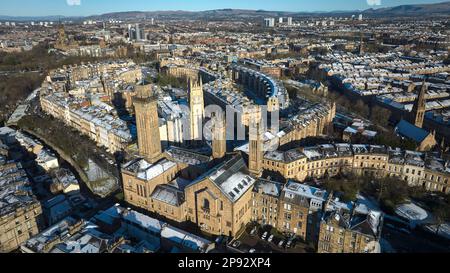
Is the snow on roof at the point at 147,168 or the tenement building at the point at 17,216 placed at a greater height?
the snow on roof at the point at 147,168

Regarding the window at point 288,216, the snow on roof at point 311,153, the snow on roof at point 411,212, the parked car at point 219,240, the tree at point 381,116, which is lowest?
the parked car at point 219,240

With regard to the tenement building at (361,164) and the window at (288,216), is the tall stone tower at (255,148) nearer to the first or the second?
the tenement building at (361,164)

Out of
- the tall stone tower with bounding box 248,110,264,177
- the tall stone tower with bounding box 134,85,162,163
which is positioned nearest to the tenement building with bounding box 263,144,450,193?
the tall stone tower with bounding box 248,110,264,177

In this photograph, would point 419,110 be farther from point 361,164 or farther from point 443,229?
point 443,229

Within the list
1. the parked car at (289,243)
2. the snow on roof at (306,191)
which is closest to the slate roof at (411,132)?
the snow on roof at (306,191)

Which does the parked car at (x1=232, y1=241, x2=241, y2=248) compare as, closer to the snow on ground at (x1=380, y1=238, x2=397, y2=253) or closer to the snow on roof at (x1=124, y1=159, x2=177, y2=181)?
the snow on roof at (x1=124, y1=159, x2=177, y2=181)

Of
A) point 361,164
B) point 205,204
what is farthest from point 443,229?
point 205,204

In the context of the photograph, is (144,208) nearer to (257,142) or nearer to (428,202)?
(257,142)
